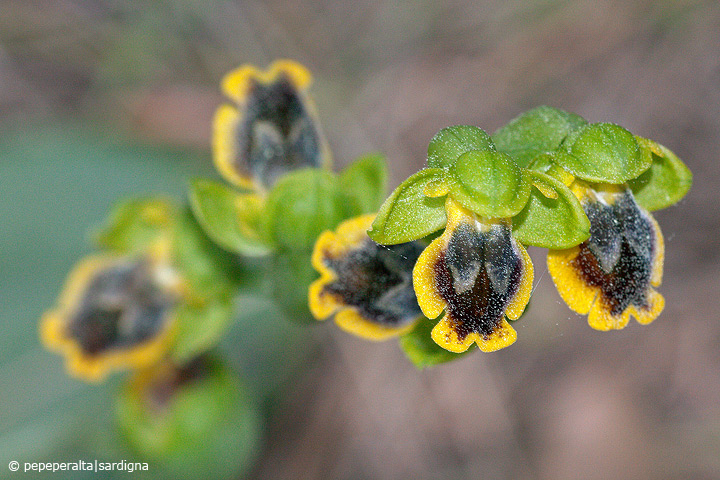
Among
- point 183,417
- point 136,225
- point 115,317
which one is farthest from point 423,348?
point 183,417

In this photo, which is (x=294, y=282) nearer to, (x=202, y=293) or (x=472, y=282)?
(x=202, y=293)

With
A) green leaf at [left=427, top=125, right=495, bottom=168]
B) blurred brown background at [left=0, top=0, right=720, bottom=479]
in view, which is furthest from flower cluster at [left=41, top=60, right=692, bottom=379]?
blurred brown background at [left=0, top=0, right=720, bottom=479]

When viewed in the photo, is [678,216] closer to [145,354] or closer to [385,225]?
[145,354]

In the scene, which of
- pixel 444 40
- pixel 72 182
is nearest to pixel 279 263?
pixel 72 182

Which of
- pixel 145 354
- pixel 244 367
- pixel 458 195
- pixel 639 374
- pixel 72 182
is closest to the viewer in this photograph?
pixel 458 195

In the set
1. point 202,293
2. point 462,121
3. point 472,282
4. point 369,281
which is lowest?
point 472,282

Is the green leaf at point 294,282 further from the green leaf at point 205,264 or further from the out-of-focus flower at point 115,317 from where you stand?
the out-of-focus flower at point 115,317
